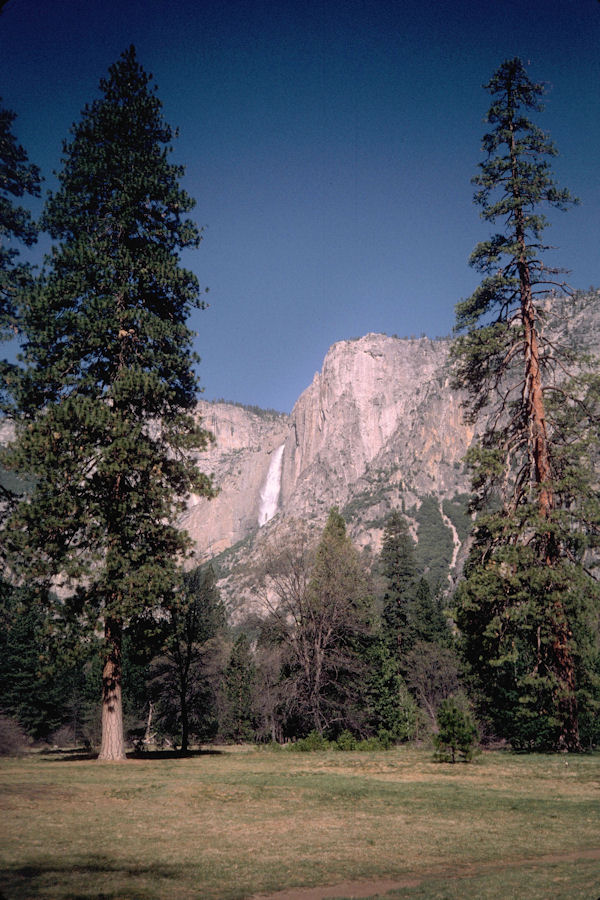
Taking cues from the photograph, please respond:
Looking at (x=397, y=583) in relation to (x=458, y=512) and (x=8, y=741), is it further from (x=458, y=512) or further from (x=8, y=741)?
(x=458, y=512)

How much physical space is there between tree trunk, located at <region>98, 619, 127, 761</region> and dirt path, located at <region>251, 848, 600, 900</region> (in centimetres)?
1041

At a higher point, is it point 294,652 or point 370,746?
point 294,652

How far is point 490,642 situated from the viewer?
15.8m

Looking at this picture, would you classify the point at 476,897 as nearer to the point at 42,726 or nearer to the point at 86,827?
the point at 86,827

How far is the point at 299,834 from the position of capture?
7555 mm

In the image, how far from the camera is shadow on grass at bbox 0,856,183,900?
4762 millimetres

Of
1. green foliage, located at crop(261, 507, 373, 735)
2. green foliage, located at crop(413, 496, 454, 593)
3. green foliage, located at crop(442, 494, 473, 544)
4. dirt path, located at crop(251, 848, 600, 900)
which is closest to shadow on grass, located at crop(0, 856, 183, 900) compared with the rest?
dirt path, located at crop(251, 848, 600, 900)

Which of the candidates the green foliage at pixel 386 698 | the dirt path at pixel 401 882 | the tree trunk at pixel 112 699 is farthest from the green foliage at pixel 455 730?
the green foliage at pixel 386 698

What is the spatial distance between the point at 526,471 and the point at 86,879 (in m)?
15.1

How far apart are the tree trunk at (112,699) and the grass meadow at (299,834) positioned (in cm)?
215

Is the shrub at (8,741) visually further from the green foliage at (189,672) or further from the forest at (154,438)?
the forest at (154,438)

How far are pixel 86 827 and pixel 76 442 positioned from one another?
9.42m

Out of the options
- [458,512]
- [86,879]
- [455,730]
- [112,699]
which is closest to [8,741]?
[112,699]

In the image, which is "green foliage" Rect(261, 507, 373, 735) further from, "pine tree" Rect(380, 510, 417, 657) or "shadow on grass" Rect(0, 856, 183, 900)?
"pine tree" Rect(380, 510, 417, 657)
